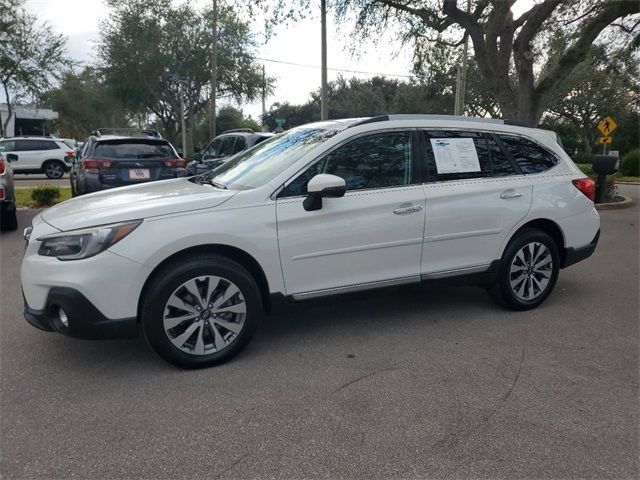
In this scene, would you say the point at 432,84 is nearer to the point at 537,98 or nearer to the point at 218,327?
the point at 537,98

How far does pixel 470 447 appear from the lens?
259 centimetres

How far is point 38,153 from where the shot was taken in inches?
763

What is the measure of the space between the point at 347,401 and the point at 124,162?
284 inches

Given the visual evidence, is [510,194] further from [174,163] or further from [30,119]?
[30,119]

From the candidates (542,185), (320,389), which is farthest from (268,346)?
(542,185)

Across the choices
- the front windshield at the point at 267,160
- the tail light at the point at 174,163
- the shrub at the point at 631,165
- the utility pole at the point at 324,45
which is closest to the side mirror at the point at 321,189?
the front windshield at the point at 267,160

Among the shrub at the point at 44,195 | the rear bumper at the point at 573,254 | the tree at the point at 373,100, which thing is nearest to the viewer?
the rear bumper at the point at 573,254

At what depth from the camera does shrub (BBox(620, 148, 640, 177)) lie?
79.9 ft

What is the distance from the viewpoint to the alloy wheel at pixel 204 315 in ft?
10.8

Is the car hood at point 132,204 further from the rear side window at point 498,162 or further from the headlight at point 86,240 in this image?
the rear side window at point 498,162

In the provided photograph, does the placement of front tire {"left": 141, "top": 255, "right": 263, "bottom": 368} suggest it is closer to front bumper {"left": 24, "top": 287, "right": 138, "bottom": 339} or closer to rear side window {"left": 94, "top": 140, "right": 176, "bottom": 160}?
front bumper {"left": 24, "top": 287, "right": 138, "bottom": 339}

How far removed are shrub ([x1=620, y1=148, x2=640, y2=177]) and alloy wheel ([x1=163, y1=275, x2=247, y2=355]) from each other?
86.6ft

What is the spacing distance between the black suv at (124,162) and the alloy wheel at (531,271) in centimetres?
642

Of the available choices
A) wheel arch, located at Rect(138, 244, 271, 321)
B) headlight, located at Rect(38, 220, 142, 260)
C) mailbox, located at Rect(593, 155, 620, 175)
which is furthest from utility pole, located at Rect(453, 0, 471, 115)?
headlight, located at Rect(38, 220, 142, 260)
